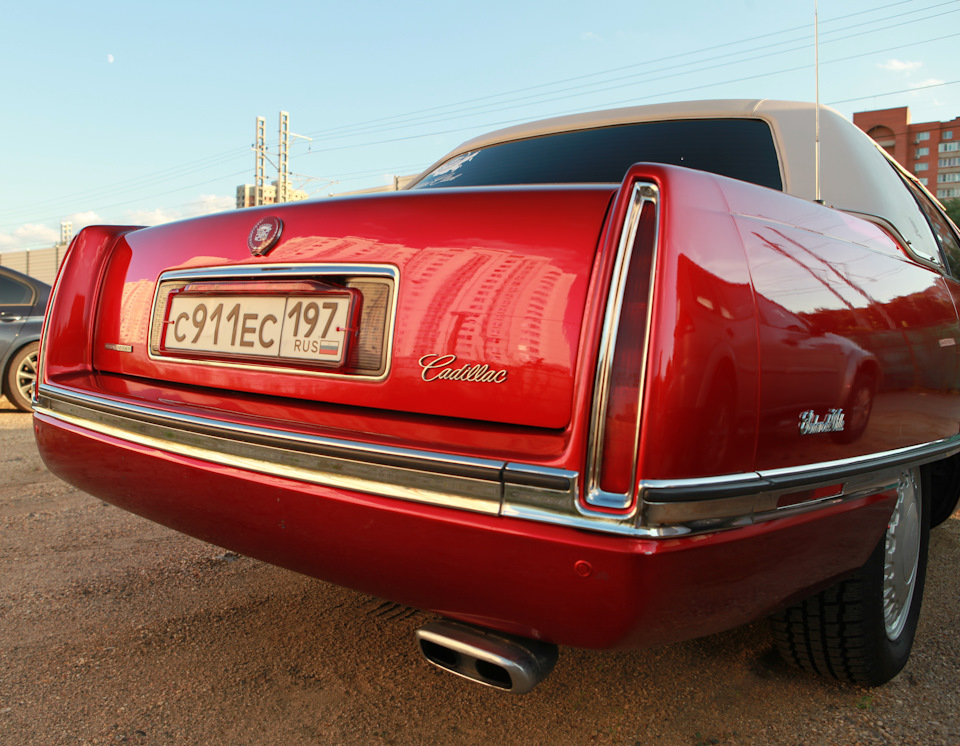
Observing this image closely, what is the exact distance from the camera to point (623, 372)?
1.23m

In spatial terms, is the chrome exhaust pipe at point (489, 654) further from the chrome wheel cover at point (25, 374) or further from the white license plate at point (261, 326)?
the chrome wheel cover at point (25, 374)

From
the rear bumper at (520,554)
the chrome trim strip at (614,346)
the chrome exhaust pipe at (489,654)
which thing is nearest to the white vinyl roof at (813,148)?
the rear bumper at (520,554)

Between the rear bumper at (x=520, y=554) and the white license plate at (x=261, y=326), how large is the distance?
27cm

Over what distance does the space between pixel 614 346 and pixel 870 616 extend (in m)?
1.18

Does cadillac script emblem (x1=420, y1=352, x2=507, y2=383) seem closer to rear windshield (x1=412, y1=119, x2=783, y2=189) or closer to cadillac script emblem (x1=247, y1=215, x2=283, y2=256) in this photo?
cadillac script emblem (x1=247, y1=215, x2=283, y2=256)

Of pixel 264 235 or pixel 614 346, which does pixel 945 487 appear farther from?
pixel 264 235

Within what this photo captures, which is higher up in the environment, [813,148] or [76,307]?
[813,148]

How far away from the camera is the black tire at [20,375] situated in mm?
6547

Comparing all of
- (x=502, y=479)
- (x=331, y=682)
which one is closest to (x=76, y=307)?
(x=331, y=682)

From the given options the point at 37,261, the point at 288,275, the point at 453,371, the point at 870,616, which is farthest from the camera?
the point at 37,261

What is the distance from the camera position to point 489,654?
4.19 ft

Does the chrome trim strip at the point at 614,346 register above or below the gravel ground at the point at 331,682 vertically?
above

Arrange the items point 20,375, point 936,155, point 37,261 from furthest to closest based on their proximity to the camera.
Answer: point 936,155, point 37,261, point 20,375

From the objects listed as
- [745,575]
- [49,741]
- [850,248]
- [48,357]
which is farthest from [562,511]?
[48,357]
